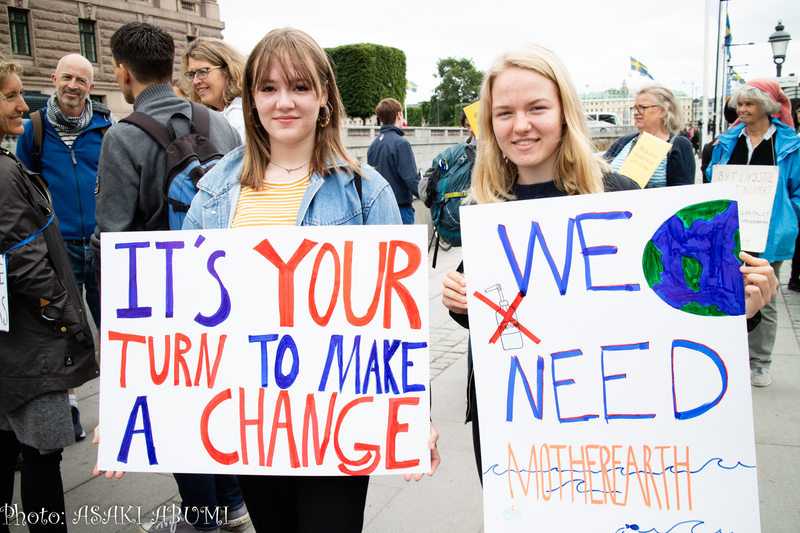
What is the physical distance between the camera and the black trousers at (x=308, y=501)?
1575mm

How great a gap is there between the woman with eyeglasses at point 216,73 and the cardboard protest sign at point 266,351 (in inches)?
68.1

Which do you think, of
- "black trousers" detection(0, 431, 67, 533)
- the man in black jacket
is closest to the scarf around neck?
"black trousers" detection(0, 431, 67, 533)

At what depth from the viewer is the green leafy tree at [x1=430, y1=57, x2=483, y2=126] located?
83.8m

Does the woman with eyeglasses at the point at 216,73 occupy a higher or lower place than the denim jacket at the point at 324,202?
higher

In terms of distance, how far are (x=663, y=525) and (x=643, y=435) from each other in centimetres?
21

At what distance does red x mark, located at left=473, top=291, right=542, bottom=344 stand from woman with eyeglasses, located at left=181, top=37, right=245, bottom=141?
2.15 m

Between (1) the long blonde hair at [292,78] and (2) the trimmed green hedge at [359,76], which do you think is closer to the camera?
(1) the long blonde hair at [292,78]

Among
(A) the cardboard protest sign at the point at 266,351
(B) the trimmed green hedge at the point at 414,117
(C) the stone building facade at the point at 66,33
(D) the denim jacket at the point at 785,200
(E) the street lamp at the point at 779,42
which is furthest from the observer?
(B) the trimmed green hedge at the point at 414,117

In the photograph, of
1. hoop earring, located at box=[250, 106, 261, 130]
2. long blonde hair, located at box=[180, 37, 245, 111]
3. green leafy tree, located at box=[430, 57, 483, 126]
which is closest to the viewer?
hoop earring, located at box=[250, 106, 261, 130]

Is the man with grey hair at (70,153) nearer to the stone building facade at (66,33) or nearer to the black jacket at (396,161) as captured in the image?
the black jacket at (396,161)

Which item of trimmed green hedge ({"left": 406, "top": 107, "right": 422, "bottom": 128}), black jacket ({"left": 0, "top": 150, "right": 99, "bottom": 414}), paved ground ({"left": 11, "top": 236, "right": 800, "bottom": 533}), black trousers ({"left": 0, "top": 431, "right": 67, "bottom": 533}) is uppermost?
trimmed green hedge ({"left": 406, "top": 107, "right": 422, "bottom": 128})

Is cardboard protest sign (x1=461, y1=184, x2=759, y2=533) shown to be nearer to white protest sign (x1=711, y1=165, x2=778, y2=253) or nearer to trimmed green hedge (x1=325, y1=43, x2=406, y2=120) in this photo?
white protest sign (x1=711, y1=165, x2=778, y2=253)

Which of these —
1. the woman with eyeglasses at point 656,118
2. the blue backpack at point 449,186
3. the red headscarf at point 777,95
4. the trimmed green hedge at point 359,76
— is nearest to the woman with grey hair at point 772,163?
the red headscarf at point 777,95

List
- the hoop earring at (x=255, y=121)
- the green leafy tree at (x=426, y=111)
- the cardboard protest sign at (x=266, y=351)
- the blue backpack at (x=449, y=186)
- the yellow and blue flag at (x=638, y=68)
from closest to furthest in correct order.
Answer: the cardboard protest sign at (x=266, y=351)
the hoop earring at (x=255, y=121)
the blue backpack at (x=449, y=186)
the yellow and blue flag at (x=638, y=68)
the green leafy tree at (x=426, y=111)
